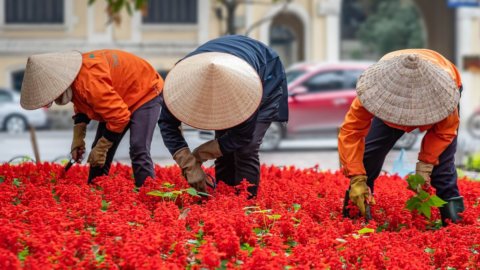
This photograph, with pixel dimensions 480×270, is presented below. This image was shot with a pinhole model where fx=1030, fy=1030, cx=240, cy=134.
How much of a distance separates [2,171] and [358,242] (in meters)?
3.62

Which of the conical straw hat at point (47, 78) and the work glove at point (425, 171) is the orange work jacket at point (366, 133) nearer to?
the work glove at point (425, 171)

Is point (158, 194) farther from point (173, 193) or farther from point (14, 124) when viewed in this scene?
point (14, 124)

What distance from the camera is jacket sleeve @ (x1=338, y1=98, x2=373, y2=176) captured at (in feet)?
20.1

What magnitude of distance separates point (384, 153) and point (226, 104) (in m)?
1.35

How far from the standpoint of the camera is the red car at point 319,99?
18375 millimetres

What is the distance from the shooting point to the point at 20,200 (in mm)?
6348

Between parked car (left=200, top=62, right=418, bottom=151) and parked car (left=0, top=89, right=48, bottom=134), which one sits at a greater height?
parked car (left=200, top=62, right=418, bottom=151)

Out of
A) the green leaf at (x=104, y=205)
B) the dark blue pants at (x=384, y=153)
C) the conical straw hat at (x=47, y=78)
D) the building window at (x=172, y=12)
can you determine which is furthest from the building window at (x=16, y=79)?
the dark blue pants at (x=384, y=153)

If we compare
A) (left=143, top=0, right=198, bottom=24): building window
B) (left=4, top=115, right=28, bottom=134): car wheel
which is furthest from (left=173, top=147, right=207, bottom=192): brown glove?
(left=143, top=0, right=198, bottom=24): building window

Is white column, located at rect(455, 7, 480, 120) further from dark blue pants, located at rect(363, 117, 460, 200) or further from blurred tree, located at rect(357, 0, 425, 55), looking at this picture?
dark blue pants, located at rect(363, 117, 460, 200)

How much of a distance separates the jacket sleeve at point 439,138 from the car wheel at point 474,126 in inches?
673

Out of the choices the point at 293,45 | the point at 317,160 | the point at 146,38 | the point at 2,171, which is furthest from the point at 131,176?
the point at 293,45

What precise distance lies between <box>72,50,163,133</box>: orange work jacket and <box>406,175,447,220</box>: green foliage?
1.94 meters

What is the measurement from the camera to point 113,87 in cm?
693
